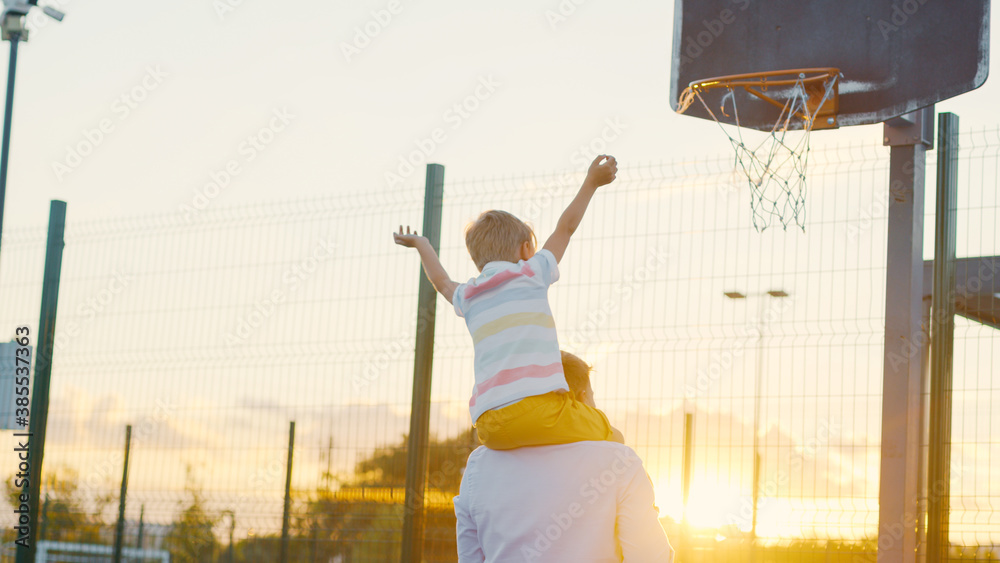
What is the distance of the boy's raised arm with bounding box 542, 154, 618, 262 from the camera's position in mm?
3471

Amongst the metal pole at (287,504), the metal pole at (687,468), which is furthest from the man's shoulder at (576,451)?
the metal pole at (287,504)

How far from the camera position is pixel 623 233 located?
6285 mm

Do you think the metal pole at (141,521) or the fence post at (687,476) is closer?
the fence post at (687,476)

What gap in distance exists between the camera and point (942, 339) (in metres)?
5.34

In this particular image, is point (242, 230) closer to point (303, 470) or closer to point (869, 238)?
point (303, 470)

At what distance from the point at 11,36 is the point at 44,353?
2.74 meters

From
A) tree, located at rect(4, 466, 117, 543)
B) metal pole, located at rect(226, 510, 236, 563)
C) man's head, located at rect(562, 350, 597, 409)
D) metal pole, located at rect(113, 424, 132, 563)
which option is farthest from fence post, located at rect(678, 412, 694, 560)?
tree, located at rect(4, 466, 117, 543)

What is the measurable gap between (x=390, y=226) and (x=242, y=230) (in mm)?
1321

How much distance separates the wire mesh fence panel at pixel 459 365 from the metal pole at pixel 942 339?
0.21 feet

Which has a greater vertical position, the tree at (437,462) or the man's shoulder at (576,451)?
the man's shoulder at (576,451)

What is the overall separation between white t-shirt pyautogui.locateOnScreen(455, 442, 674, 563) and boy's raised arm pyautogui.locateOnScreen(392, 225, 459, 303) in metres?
0.68

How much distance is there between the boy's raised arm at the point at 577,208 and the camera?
3.47 metres

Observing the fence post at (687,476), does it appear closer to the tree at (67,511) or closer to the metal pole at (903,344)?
the metal pole at (903,344)

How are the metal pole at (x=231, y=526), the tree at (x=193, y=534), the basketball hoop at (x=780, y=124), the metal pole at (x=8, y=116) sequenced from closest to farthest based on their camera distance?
1. the basketball hoop at (x=780, y=124)
2. the metal pole at (x=231, y=526)
3. the tree at (x=193, y=534)
4. the metal pole at (x=8, y=116)
